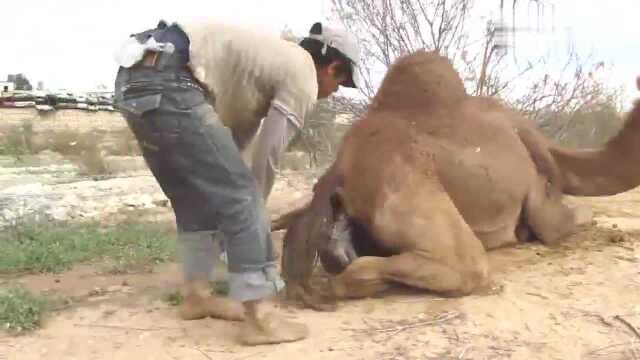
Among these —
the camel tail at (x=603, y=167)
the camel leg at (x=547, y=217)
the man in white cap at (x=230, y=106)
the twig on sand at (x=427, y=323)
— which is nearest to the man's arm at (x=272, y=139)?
the man in white cap at (x=230, y=106)

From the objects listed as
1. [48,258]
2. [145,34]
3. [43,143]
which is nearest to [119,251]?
[48,258]

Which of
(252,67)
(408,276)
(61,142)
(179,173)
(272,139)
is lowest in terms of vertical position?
(61,142)

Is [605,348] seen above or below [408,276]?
below

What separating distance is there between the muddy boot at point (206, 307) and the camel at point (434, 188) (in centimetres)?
35

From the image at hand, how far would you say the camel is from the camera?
4.12 m

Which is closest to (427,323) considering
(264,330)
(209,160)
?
(264,330)

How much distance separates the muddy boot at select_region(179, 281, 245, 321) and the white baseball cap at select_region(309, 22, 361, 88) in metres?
1.16

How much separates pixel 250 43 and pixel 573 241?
2613mm

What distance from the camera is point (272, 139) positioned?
11.7 ft

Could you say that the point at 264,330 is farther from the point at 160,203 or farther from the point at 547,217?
the point at 160,203

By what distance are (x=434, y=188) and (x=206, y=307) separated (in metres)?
1.29

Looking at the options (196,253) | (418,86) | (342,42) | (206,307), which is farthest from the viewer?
(418,86)

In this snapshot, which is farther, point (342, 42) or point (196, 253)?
point (196, 253)

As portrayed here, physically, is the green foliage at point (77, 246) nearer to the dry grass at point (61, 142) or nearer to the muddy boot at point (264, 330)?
the muddy boot at point (264, 330)
